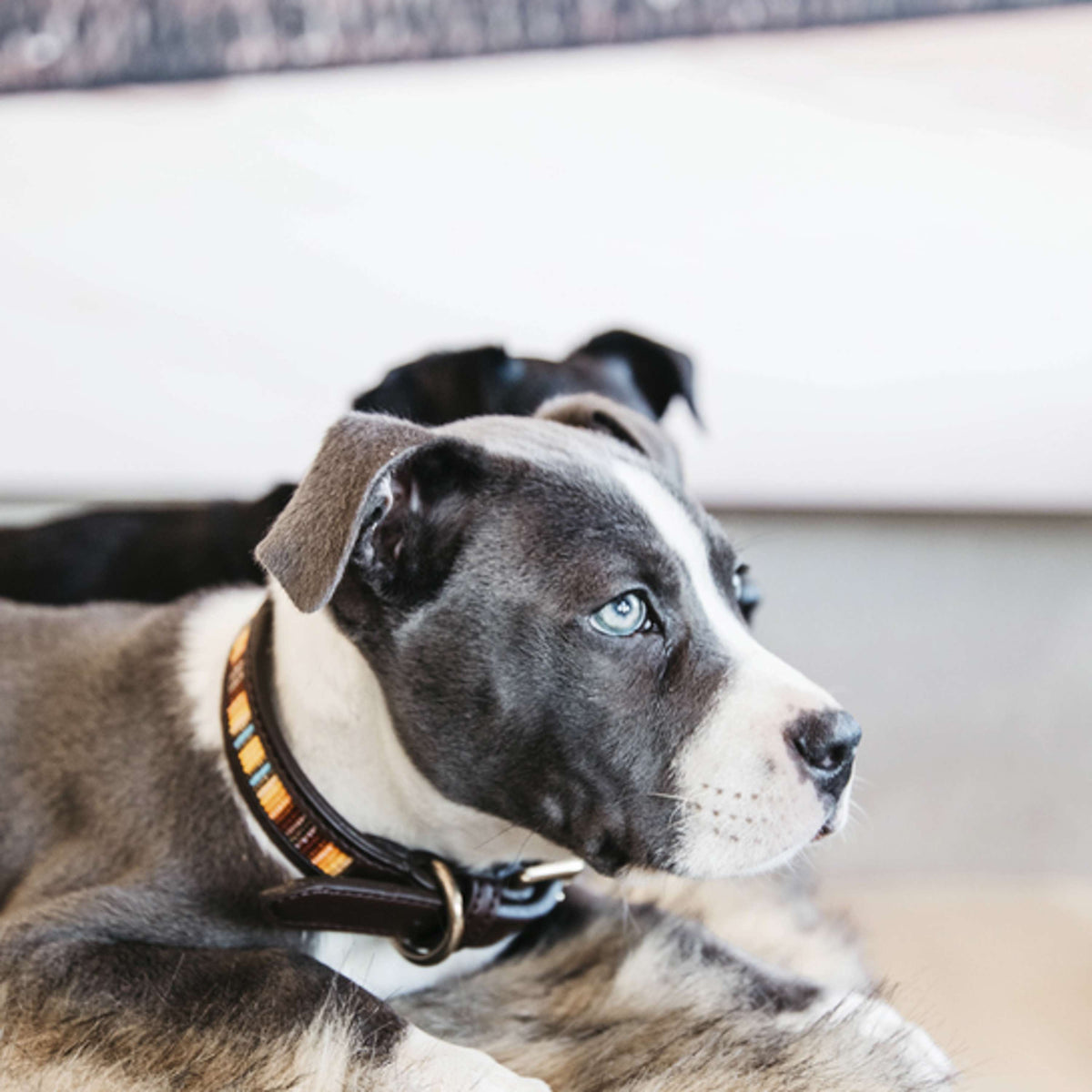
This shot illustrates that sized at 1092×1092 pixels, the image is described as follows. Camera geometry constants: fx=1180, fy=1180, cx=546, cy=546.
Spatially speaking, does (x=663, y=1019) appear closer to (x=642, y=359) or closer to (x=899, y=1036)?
→ (x=899, y=1036)

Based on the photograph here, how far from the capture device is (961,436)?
1.87 metres

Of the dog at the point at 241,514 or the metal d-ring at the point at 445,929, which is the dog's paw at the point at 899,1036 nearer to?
the metal d-ring at the point at 445,929

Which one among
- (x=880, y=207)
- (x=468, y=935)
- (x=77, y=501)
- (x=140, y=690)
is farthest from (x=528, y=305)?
(x=468, y=935)

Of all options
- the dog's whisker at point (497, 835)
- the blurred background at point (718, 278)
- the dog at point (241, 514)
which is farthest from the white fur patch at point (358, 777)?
the blurred background at point (718, 278)

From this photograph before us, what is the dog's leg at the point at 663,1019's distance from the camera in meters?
0.85

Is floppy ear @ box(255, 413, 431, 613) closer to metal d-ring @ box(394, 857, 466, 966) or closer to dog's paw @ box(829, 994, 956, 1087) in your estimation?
metal d-ring @ box(394, 857, 466, 966)

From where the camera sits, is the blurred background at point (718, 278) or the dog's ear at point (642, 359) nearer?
the dog's ear at point (642, 359)

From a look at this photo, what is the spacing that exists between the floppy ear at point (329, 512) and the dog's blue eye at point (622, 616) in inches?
7.5

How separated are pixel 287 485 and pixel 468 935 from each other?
73cm

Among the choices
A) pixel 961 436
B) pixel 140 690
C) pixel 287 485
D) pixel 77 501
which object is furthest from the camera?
pixel 77 501

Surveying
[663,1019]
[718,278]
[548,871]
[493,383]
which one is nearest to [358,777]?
[548,871]

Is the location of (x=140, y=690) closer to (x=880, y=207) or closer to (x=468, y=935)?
(x=468, y=935)

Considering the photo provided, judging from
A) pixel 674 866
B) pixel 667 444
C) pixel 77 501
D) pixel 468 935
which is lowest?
pixel 77 501

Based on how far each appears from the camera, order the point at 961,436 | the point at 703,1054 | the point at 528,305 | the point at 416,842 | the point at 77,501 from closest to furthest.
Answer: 1. the point at 703,1054
2. the point at 416,842
3. the point at 961,436
4. the point at 528,305
5. the point at 77,501
